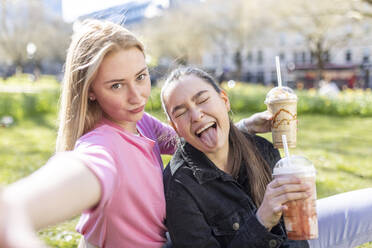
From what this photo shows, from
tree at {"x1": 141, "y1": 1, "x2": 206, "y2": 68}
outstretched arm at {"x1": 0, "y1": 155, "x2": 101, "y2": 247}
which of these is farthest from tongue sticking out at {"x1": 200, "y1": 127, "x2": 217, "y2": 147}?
tree at {"x1": 141, "y1": 1, "x2": 206, "y2": 68}

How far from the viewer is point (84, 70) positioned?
5.64ft

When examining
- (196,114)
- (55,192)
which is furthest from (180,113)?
(55,192)

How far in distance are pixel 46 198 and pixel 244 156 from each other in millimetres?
1322

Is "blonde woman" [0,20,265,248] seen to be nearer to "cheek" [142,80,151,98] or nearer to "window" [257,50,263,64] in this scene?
"cheek" [142,80,151,98]

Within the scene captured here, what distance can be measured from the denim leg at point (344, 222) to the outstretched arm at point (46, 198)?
162 cm

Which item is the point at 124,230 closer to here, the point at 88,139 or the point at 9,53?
the point at 88,139

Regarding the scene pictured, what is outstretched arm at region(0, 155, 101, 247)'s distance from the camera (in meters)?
0.84

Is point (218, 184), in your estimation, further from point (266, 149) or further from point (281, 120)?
point (281, 120)

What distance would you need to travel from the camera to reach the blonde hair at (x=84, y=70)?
1689mm

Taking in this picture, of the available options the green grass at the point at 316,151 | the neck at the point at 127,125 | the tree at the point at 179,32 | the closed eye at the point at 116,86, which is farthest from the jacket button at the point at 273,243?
the tree at the point at 179,32

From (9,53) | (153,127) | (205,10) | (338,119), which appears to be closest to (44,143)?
(153,127)

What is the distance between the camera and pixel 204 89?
204 cm

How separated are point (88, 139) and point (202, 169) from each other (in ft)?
2.05

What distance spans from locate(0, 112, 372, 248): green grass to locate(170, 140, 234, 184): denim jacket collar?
0.59 metres
